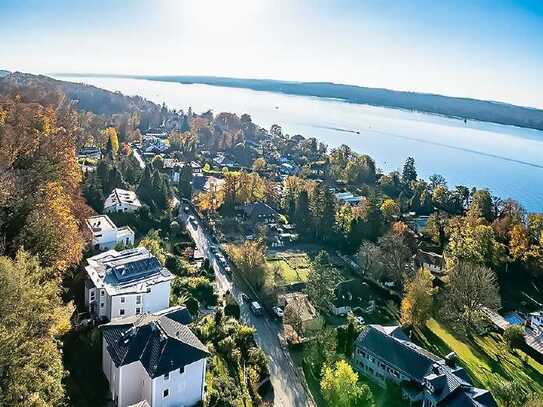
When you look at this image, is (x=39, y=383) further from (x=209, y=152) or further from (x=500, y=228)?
(x=209, y=152)

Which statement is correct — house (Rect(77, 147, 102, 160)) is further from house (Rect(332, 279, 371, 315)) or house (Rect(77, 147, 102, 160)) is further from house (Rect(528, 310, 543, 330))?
house (Rect(528, 310, 543, 330))

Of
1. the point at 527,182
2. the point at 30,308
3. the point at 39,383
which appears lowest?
the point at 527,182

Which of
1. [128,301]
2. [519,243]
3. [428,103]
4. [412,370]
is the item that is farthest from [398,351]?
[428,103]

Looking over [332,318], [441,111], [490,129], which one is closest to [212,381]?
[332,318]

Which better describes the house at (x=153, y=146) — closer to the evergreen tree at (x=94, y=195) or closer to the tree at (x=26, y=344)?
the evergreen tree at (x=94, y=195)

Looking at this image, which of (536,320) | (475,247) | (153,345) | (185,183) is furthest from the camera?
(185,183)

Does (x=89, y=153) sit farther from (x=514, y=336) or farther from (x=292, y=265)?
(x=514, y=336)

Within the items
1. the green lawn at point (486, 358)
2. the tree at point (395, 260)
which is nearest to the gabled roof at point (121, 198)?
the tree at point (395, 260)
